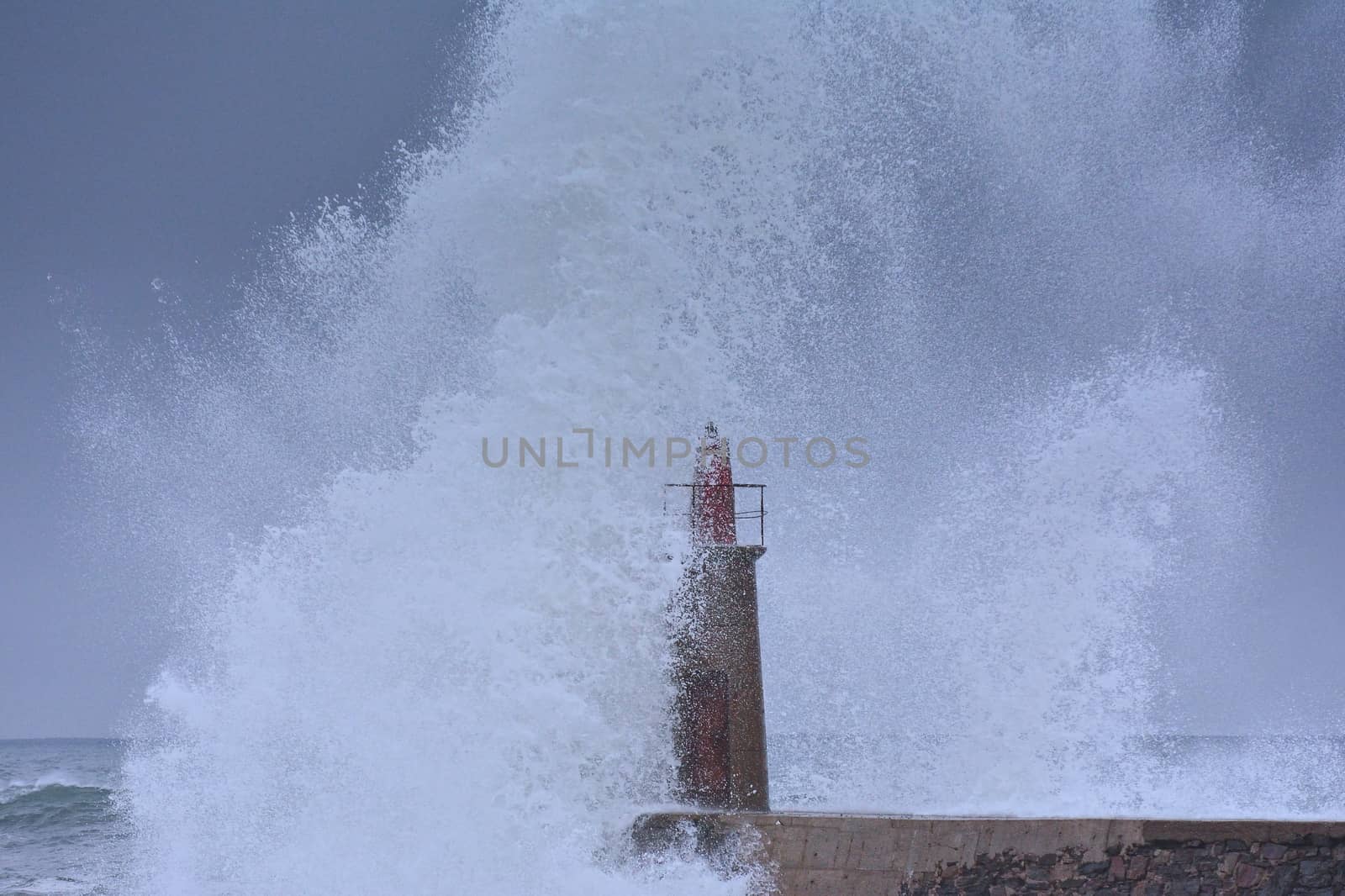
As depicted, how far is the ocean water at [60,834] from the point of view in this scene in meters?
10.9

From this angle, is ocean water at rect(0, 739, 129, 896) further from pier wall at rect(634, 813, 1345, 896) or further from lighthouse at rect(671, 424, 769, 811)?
pier wall at rect(634, 813, 1345, 896)

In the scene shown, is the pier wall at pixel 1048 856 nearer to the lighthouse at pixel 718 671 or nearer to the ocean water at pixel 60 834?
the lighthouse at pixel 718 671

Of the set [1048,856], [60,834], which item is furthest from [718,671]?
[60,834]

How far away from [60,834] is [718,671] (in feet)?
45.0

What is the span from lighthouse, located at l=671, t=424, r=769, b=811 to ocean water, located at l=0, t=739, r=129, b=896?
6.05m

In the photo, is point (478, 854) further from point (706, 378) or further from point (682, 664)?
point (706, 378)

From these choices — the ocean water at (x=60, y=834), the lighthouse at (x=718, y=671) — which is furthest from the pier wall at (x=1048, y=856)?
the ocean water at (x=60, y=834)

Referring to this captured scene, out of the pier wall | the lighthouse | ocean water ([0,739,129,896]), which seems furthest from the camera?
ocean water ([0,739,129,896])

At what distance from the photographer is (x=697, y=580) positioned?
22.6ft

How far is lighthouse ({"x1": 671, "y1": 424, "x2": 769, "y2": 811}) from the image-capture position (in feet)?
22.1

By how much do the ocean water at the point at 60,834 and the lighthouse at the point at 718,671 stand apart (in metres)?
6.05

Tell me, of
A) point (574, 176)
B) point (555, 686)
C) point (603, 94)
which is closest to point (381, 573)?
point (555, 686)

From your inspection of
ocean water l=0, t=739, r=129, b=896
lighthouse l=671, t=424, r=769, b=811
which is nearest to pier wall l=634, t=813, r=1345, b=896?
lighthouse l=671, t=424, r=769, b=811

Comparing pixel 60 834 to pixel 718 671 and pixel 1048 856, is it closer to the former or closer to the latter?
pixel 718 671
